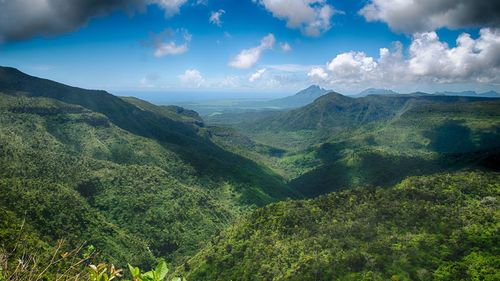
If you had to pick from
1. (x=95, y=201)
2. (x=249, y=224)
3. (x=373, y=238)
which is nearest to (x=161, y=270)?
(x=373, y=238)

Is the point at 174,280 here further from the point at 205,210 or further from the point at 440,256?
the point at 205,210

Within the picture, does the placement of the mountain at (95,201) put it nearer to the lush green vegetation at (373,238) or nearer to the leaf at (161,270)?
the lush green vegetation at (373,238)

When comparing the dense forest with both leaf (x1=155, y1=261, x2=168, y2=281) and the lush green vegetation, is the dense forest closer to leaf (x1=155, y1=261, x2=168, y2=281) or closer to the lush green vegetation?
leaf (x1=155, y1=261, x2=168, y2=281)

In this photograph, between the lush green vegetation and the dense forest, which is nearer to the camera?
A: the lush green vegetation

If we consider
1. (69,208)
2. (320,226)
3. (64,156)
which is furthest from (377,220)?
(64,156)

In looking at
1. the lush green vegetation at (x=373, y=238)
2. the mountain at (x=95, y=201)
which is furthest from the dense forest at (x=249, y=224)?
the mountain at (x=95, y=201)

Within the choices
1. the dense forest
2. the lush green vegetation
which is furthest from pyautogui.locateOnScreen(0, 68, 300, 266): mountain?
the lush green vegetation

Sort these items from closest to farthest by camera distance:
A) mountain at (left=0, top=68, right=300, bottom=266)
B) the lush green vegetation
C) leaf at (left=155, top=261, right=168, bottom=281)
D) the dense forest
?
leaf at (left=155, top=261, right=168, bottom=281) < the lush green vegetation < the dense forest < mountain at (left=0, top=68, right=300, bottom=266)

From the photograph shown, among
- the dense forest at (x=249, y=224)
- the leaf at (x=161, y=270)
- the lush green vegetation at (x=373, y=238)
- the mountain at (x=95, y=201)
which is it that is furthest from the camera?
the mountain at (x=95, y=201)

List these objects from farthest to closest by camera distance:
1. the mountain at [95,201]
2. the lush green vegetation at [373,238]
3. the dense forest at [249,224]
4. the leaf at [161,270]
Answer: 1. the mountain at [95,201]
2. the dense forest at [249,224]
3. the lush green vegetation at [373,238]
4. the leaf at [161,270]
